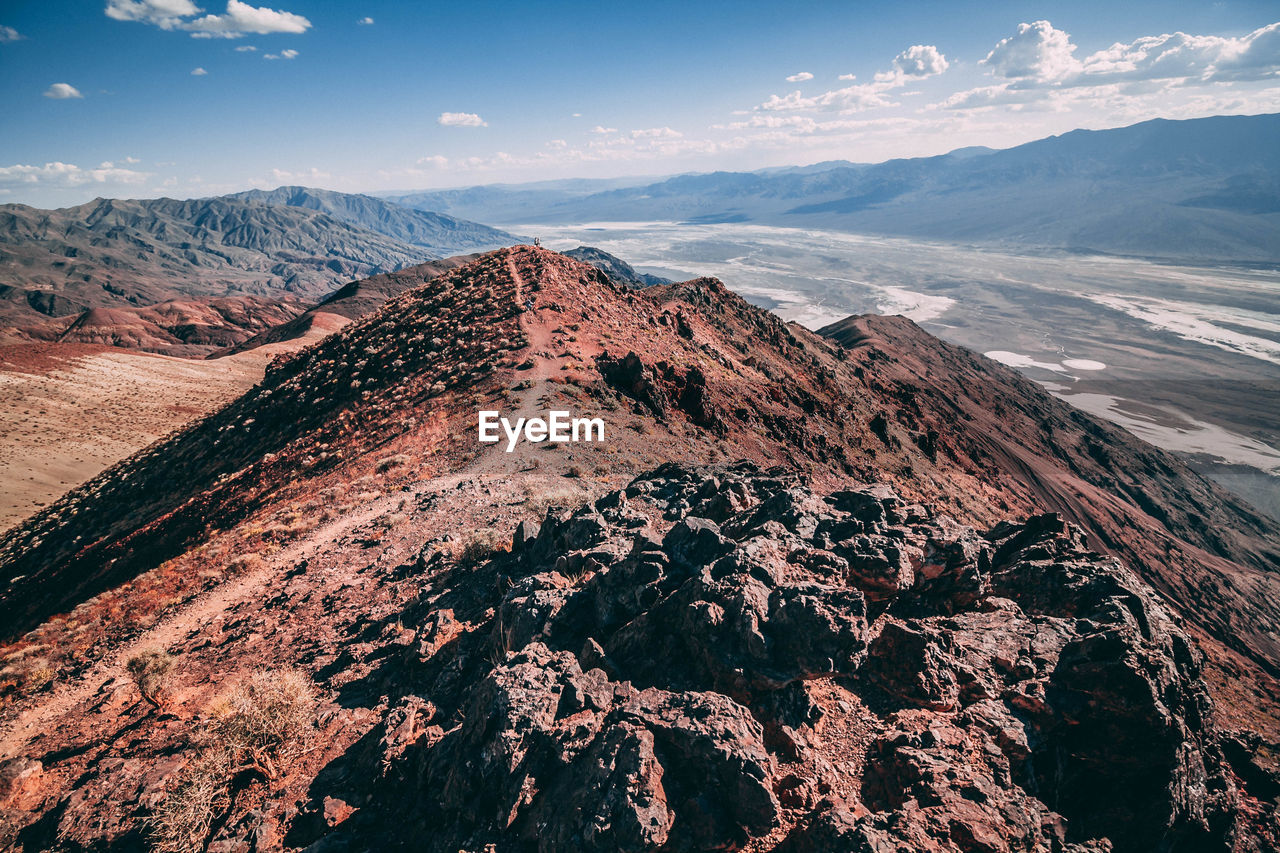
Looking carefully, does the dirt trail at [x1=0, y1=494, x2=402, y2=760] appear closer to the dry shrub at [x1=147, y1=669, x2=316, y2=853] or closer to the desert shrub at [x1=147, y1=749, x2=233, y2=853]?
the dry shrub at [x1=147, y1=669, x2=316, y2=853]

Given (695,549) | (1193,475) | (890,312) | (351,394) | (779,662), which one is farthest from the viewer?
(890,312)

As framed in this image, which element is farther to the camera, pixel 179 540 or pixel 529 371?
pixel 529 371

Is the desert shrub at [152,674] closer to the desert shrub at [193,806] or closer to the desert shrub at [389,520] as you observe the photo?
the desert shrub at [193,806]

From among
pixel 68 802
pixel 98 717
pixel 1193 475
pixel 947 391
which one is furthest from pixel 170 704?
pixel 1193 475

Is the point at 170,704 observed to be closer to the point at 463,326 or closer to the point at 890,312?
the point at 463,326

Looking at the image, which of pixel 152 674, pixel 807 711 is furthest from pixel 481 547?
pixel 807 711

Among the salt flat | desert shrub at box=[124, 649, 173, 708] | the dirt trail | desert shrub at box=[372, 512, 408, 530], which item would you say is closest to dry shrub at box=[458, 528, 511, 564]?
desert shrub at box=[372, 512, 408, 530]

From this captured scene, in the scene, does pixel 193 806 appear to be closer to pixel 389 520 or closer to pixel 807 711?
pixel 807 711
